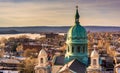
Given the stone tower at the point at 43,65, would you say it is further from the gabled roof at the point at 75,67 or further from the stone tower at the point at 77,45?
the stone tower at the point at 77,45

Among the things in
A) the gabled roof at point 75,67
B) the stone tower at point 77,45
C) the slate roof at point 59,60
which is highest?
the stone tower at point 77,45

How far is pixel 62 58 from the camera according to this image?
1529 cm

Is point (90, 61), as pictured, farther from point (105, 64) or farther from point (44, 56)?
point (105, 64)

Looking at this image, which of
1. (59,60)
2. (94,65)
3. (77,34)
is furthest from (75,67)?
(59,60)

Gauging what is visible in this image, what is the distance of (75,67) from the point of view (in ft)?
45.7

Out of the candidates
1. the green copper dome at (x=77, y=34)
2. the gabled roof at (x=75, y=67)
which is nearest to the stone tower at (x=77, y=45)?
the green copper dome at (x=77, y=34)

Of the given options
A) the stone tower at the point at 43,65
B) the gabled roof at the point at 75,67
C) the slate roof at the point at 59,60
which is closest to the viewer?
the gabled roof at the point at 75,67

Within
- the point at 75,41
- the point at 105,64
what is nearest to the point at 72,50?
the point at 75,41

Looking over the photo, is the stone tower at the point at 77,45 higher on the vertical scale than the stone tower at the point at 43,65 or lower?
higher

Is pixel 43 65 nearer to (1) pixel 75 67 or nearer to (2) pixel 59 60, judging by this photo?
(1) pixel 75 67

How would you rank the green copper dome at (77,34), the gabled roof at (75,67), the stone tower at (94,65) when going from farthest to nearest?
the green copper dome at (77,34)
the gabled roof at (75,67)
the stone tower at (94,65)

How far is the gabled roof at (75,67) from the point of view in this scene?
13.7m

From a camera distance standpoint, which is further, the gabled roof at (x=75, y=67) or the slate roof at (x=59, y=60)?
the slate roof at (x=59, y=60)

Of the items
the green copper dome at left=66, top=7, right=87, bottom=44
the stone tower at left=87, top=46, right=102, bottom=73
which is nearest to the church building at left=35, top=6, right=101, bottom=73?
the green copper dome at left=66, top=7, right=87, bottom=44
